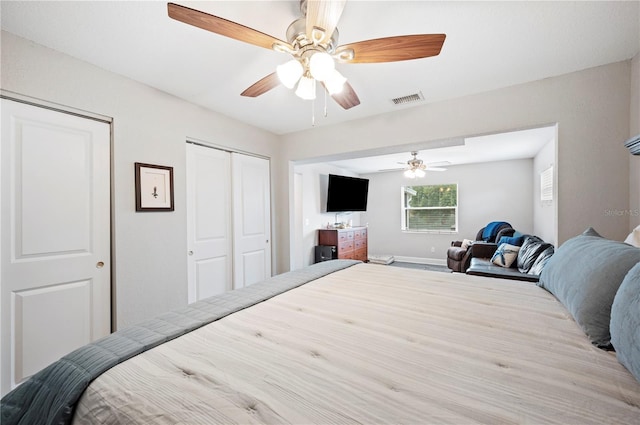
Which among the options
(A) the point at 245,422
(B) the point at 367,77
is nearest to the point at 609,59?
(B) the point at 367,77

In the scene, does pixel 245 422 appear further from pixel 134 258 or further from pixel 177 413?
pixel 134 258

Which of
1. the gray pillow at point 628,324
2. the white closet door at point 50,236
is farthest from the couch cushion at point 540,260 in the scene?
the white closet door at point 50,236

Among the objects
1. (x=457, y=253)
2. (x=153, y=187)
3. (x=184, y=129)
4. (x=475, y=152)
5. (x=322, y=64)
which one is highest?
(x=475, y=152)

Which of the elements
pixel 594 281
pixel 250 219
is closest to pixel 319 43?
pixel 594 281

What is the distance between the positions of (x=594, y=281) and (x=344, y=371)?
1.05 meters

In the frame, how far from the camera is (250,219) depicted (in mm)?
3447

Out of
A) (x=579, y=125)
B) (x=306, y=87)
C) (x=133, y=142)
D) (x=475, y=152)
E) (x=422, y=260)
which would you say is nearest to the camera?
(x=306, y=87)

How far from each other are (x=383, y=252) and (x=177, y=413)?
22.3 ft

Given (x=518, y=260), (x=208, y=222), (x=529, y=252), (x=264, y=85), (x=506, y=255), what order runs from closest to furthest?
1. (x=264, y=85)
2. (x=208, y=222)
3. (x=529, y=252)
4. (x=518, y=260)
5. (x=506, y=255)

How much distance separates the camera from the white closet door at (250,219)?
10.8ft

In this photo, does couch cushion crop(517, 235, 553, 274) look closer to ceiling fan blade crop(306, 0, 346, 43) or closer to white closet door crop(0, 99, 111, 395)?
ceiling fan blade crop(306, 0, 346, 43)

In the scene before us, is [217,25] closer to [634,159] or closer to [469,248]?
[634,159]

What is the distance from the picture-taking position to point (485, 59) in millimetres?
1974

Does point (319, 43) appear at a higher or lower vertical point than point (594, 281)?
higher
